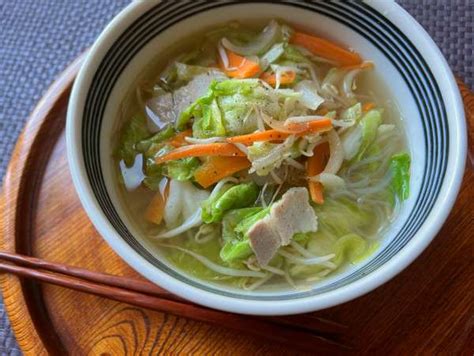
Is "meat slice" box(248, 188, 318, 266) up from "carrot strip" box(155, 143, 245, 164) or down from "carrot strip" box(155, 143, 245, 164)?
down

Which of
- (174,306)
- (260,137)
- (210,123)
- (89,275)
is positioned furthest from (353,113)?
(89,275)

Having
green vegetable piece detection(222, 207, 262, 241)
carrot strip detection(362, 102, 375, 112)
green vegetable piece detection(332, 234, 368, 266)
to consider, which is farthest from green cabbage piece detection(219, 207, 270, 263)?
carrot strip detection(362, 102, 375, 112)

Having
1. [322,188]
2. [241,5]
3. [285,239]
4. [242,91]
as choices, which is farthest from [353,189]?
[241,5]

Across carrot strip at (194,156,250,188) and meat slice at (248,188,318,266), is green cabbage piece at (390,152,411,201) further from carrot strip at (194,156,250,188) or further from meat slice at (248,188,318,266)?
carrot strip at (194,156,250,188)

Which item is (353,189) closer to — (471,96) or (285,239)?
(285,239)

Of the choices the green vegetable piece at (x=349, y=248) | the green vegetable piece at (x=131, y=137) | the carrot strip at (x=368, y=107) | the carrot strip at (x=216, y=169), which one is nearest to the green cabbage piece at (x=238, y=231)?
the carrot strip at (x=216, y=169)

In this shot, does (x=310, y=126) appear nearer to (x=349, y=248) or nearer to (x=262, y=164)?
(x=262, y=164)
